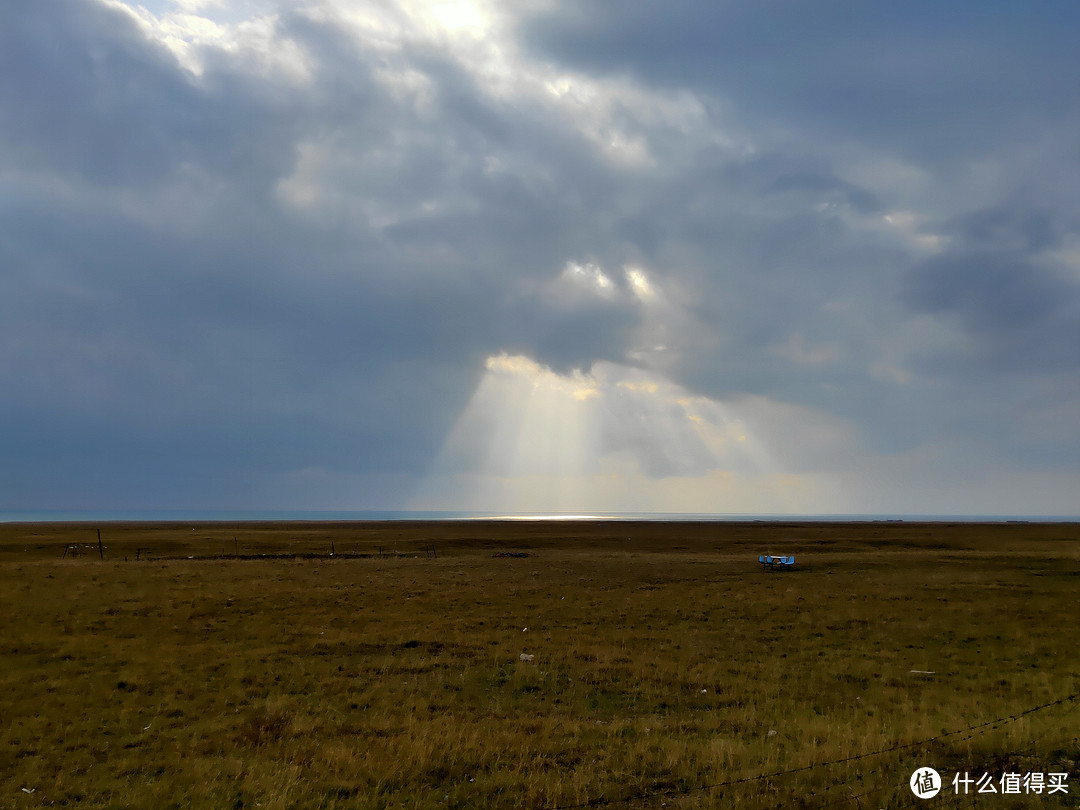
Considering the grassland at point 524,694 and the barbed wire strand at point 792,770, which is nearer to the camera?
the barbed wire strand at point 792,770

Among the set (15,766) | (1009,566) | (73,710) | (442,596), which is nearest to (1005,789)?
(15,766)

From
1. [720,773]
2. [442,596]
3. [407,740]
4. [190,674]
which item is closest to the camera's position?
[720,773]

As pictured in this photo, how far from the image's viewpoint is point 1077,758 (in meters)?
11.4

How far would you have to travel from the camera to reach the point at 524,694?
691 inches

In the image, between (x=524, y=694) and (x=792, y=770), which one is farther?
(x=524, y=694)

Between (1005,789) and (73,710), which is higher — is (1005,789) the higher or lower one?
the higher one

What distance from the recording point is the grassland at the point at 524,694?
11070mm

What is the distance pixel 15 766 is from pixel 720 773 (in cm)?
1436

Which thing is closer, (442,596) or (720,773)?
(720,773)

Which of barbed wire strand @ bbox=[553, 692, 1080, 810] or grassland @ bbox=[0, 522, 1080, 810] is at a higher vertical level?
barbed wire strand @ bbox=[553, 692, 1080, 810]

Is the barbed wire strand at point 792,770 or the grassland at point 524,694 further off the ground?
the barbed wire strand at point 792,770

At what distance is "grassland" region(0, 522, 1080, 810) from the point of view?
36.3ft

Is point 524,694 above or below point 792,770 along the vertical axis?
below

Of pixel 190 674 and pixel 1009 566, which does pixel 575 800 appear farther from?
pixel 1009 566
